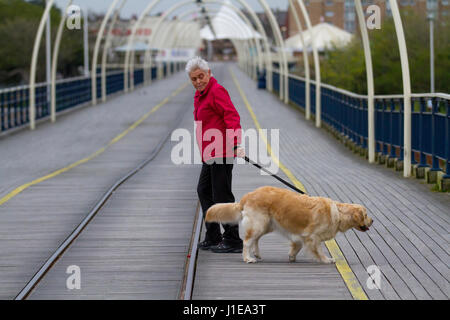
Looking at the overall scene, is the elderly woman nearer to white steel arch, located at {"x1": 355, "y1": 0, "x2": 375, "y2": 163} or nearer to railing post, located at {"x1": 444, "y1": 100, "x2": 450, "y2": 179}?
railing post, located at {"x1": 444, "y1": 100, "x2": 450, "y2": 179}

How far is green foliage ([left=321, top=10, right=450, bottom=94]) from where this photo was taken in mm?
63188

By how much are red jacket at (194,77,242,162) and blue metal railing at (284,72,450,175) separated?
506 cm

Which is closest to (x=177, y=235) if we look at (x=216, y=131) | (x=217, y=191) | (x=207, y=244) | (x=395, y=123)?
(x=207, y=244)

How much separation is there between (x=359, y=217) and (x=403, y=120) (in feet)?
27.7

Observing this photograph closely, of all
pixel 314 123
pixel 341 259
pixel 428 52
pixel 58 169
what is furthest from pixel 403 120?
pixel 428 52

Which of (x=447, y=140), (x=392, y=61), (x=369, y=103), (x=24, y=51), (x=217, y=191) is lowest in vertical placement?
(x=217, y=191)

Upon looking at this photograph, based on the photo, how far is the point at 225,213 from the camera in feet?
26.1

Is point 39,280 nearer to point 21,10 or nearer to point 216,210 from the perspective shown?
point 216,210

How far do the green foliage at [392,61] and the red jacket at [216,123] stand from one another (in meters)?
52.5

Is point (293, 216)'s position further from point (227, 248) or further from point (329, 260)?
point (227, 248)

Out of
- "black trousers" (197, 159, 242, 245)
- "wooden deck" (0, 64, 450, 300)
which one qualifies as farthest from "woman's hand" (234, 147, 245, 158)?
A: "wooden deck" (0, 64, 450, 300)

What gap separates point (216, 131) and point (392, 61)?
2374 inches

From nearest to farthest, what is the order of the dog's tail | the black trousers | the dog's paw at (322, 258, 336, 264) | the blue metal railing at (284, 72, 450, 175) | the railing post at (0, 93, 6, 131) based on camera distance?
the dog's tail → the dog's paw at (322, 258, 336, 264) → the black trousers → the blue metal railing at (284, 72, 450, 175) → the railing post at (0, 93, 6, 131)

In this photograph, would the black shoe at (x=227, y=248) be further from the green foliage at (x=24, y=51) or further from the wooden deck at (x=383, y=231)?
the green foliage at (x=24, y=51)
